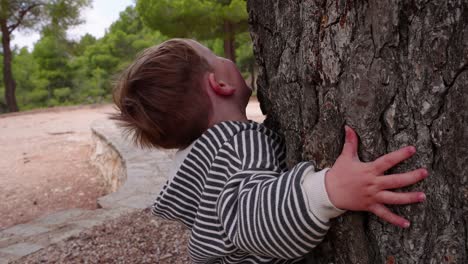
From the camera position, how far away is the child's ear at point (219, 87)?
1498 millimetres

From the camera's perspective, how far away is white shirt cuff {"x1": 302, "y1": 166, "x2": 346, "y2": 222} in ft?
3.54

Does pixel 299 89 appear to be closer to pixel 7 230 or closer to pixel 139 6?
pixel 7 230

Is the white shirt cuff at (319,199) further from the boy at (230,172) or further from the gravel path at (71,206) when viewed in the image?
the gravel path at (71,206)

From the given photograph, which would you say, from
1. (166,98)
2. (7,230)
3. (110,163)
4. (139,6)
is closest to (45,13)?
(139,6)

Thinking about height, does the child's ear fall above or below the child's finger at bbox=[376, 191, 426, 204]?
above

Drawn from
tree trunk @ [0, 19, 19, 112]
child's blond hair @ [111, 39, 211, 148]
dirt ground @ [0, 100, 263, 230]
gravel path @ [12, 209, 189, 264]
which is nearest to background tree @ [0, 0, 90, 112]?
tree trunk @ [0, 19, 19, 112]

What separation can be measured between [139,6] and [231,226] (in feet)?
44.9

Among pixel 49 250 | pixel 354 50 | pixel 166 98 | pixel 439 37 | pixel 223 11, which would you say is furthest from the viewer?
pixel 223 11

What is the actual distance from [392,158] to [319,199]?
186mm

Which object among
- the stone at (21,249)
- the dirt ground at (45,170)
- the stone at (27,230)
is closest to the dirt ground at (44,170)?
the dirt ground at (45,170)

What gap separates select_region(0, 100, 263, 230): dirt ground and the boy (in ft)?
13.2

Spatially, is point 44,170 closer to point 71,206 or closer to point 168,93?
point 71,206

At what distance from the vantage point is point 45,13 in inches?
772

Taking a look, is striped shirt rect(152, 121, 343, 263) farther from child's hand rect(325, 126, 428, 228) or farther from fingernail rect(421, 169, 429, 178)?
fingernail rect(421, 169, 429, 178)
